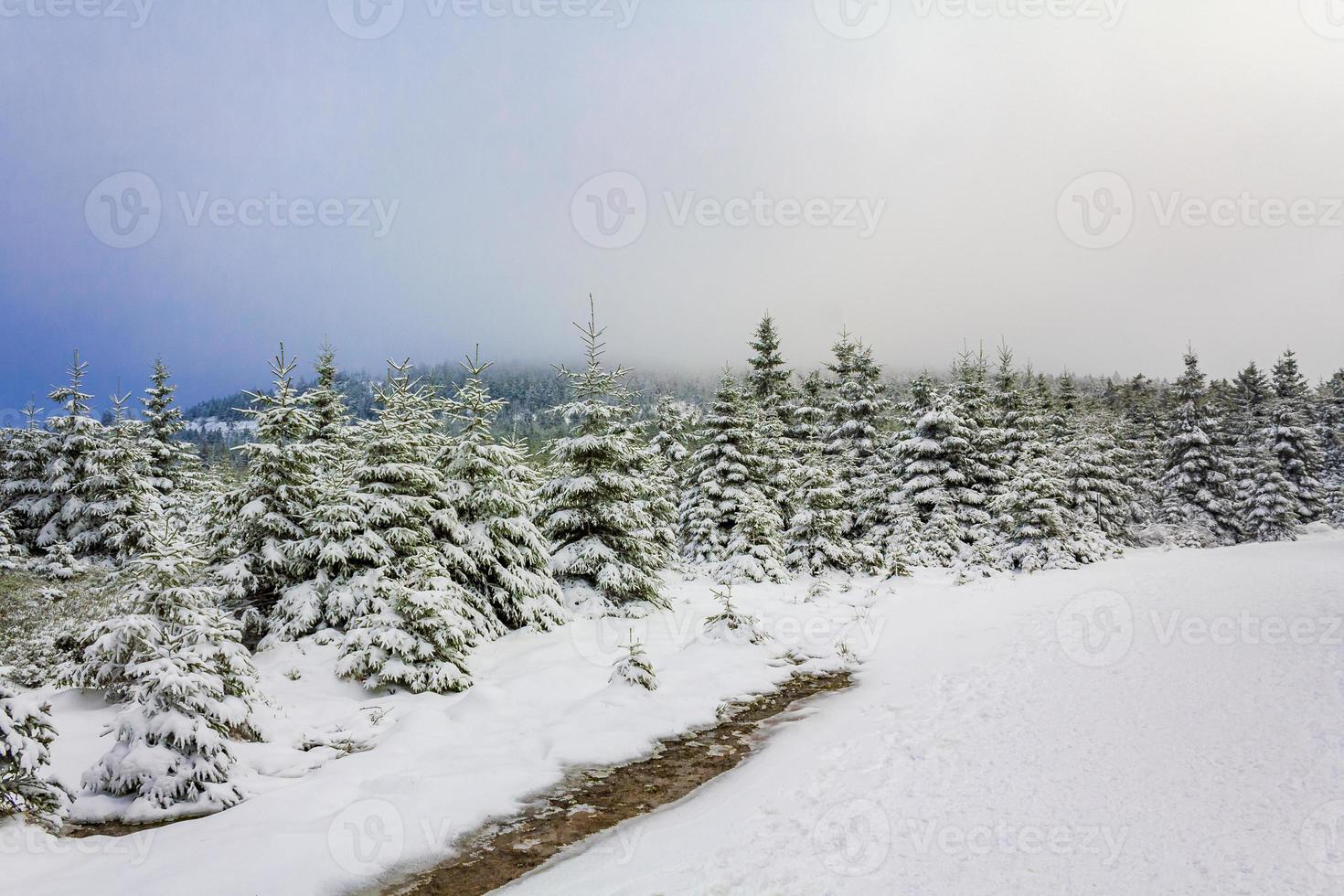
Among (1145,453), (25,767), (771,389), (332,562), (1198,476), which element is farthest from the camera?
(1145,453)

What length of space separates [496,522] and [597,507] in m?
3.03

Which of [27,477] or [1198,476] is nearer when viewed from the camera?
[27,477]

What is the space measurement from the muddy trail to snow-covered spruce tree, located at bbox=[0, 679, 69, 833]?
130 inches

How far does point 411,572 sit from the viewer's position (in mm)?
10930

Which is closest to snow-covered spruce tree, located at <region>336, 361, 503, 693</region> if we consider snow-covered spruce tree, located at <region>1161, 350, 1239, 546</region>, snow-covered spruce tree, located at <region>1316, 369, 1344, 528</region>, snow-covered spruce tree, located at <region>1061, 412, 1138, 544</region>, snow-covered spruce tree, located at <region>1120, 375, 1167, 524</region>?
snow-covered spruce tree, located at <region>1061, 412, 1138, 544</region>

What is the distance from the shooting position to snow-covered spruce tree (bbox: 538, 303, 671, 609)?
15398 millimetres

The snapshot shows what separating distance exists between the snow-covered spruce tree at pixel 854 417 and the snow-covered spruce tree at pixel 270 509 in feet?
74.4

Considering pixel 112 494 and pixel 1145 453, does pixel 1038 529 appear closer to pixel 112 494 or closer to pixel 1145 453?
pixel 1145 453

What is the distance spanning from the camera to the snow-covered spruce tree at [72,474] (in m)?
21.4

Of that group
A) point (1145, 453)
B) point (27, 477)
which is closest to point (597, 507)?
point (27, 477)

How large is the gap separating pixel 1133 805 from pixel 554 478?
43.0 ft

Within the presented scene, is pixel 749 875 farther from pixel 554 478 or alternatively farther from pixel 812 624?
pixel 554 478

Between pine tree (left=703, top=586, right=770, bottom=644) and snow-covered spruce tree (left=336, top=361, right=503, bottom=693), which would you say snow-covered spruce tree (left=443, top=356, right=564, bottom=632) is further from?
pine tree (left=703, top=586, right=770, bottom=644)

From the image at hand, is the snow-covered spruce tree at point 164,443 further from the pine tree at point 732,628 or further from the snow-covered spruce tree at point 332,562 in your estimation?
the pine tree at point 732,628
